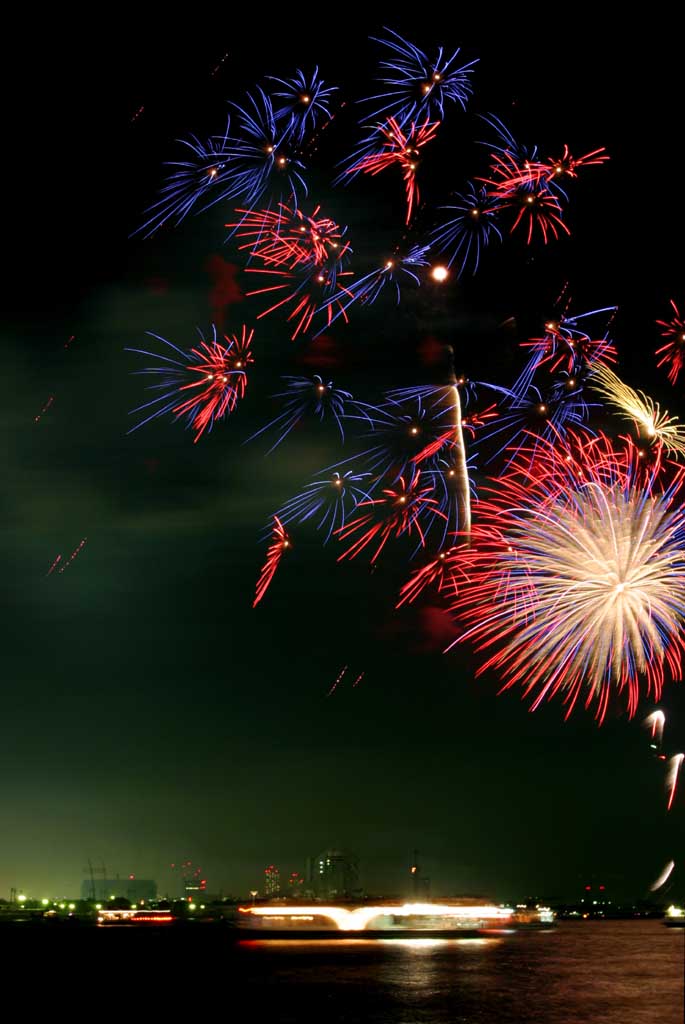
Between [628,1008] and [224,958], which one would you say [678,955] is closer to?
[224,958]

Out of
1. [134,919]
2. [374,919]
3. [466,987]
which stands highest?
[466,987]

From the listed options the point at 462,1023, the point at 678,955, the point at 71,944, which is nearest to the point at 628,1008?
the point at 462,1023

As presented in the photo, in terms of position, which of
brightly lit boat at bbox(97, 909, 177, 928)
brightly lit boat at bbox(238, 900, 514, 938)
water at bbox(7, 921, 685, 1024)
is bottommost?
brightly lit boat at bbox(97, 909, 177, 928)

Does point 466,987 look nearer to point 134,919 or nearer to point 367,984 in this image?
point 367,984

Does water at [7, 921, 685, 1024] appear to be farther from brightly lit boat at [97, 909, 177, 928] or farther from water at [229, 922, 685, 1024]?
brightly lit boat at [97, 909, 177, 928]

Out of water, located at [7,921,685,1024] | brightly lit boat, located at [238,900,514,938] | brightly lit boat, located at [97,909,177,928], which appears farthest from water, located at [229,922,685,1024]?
brightly lit boat, located at [97,909,177,928]

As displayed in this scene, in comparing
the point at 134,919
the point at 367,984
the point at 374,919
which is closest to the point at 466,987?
the point at 367,984

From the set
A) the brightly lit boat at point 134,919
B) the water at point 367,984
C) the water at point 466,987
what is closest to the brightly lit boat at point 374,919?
the water at point 367,984
